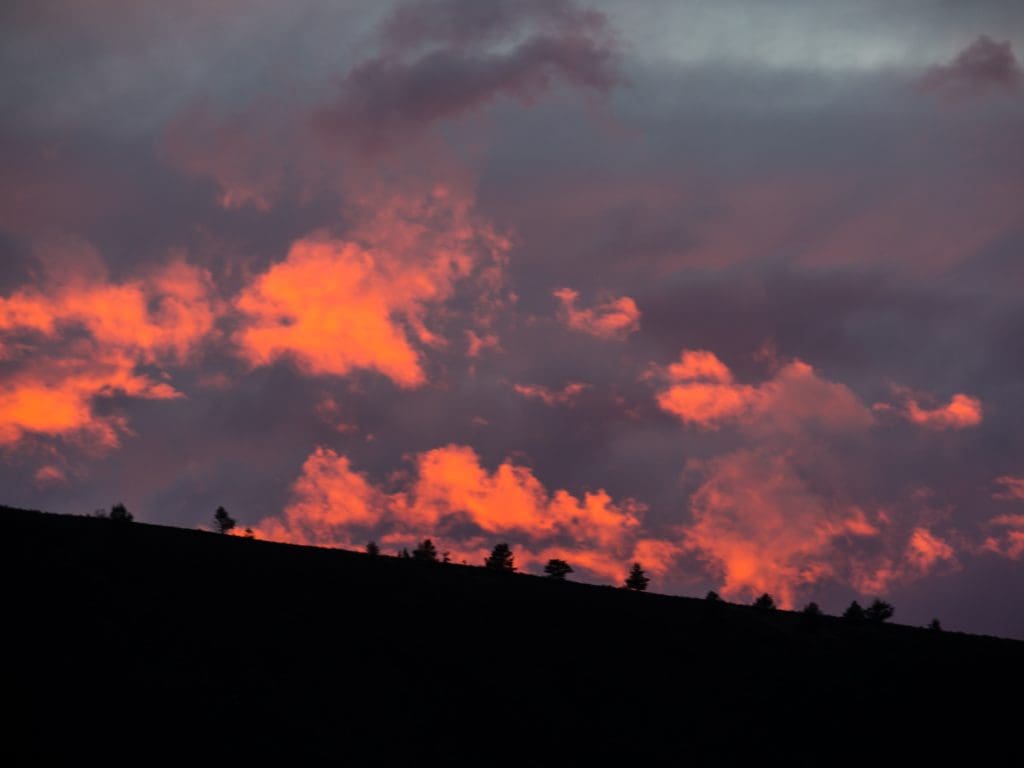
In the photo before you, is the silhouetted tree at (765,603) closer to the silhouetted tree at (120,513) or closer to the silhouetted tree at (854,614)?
the silhouetted tree at (854,614)

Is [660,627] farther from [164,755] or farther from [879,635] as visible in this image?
[164,755]

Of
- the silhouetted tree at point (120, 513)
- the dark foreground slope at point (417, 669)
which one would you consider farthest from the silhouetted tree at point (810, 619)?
the silhouetted tree at point (120, 513)

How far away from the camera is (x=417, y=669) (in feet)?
131

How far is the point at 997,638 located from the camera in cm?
6147

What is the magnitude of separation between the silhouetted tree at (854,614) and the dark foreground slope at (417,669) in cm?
316

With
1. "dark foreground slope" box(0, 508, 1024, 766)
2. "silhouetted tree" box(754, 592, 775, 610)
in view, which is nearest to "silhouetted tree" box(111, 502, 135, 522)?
"dark foreground slope" box(0, 508, 1024, 766)

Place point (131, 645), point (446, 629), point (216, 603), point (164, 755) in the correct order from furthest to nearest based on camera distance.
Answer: point (446, 629) < point (216, 603) < point (131, 645) < point (164, 755)

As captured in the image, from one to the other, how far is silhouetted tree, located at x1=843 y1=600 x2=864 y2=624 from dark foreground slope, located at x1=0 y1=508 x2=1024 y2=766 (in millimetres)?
3157

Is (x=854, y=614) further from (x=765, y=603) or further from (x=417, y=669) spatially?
(x=417, y=669)

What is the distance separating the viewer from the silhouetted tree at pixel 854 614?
61469 mm

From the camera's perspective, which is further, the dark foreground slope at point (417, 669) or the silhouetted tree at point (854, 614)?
the silhouetted tree at point (854, 614)

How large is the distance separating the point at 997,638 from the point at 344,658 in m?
44.4

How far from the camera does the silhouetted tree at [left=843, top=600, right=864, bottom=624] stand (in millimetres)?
61469

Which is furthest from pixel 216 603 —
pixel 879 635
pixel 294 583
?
pixel 879 635
